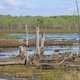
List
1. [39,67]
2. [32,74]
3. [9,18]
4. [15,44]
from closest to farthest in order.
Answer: [32,74] → [39,67] → [15,44] → [9,18]

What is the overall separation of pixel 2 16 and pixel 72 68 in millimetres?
123563

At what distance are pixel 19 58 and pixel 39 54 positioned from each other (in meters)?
1.65

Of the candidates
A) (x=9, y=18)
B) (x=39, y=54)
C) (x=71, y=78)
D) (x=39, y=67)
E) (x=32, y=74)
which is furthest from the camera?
(x=9, y=18)

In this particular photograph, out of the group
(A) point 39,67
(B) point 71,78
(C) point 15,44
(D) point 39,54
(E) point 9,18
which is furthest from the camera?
(E) point 9,18

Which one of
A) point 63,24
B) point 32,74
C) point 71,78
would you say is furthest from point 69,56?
point 63,24

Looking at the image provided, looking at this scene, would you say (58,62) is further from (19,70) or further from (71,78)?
(71,78)

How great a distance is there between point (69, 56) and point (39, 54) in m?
2.16

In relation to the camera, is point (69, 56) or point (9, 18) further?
point (9, 18)

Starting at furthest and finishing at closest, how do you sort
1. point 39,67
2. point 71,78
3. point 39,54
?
point 39,54 < point 39,67 < point 71,78

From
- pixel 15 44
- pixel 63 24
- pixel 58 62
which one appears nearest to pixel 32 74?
pixel 58 62

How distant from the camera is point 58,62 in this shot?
29.8m

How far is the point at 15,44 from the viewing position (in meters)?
59.1

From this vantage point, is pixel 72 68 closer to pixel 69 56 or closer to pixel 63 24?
pixel 69 56

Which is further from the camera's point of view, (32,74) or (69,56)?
(69,56)
